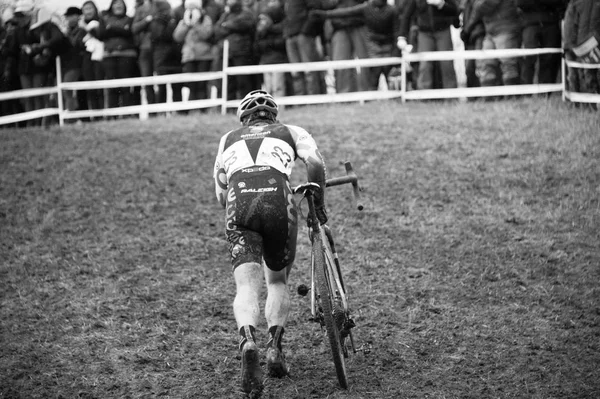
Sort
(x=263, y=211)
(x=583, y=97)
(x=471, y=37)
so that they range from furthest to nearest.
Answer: (x=471, y=37)
(x=583, y=97)
(x=263, y=211)

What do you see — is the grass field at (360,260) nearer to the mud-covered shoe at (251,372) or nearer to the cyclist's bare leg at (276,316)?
the cyclist's bare leg at (276,316)

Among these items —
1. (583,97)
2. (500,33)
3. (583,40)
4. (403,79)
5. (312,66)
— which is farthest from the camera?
(312,66)

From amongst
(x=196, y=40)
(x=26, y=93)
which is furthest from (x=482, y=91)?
(x=26, y=93)

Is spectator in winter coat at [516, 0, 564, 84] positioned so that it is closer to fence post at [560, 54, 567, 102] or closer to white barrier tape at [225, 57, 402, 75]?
fence post at [560, 54, 567, 102]

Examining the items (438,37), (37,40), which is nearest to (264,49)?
(438,37)

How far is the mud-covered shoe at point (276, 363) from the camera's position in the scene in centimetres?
597

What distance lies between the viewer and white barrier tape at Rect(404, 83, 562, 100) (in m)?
14.3

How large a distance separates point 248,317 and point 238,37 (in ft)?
37.8

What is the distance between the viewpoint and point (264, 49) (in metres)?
16.5

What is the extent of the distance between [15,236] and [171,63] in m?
7.61

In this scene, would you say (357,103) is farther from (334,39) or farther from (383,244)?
(383,244)

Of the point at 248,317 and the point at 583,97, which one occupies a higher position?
the point at 583,97

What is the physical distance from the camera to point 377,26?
1552 cm

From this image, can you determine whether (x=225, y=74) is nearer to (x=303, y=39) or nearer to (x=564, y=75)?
(x=303, y=39)
